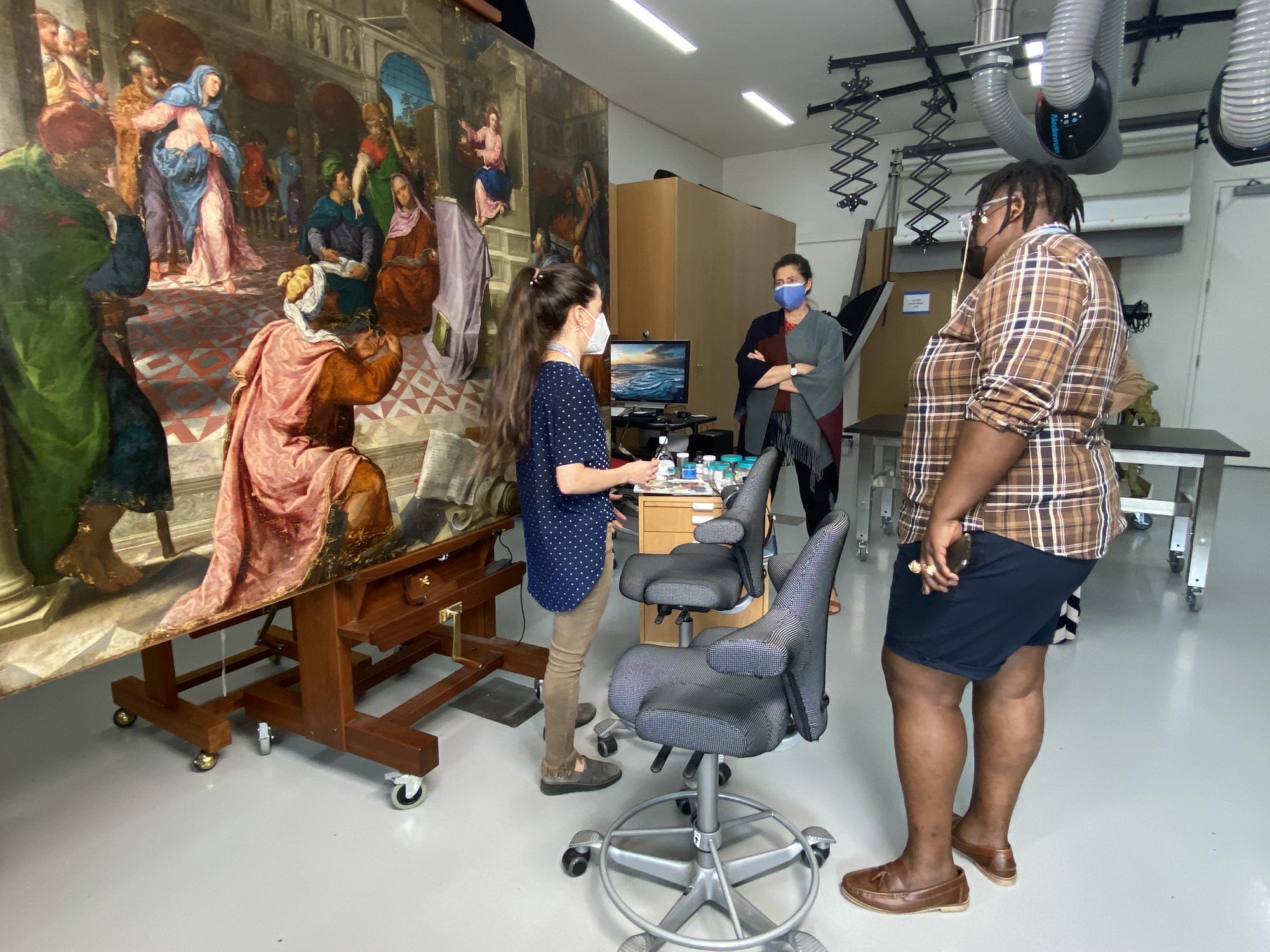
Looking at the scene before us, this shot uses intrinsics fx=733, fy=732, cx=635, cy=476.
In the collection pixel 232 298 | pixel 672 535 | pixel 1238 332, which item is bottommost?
pixel 672 535

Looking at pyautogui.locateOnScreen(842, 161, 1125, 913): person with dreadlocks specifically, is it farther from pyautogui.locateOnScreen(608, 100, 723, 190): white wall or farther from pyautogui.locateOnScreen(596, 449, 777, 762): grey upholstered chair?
pyautogui.locateOnScreen(608, 100, 723, 190): white wall

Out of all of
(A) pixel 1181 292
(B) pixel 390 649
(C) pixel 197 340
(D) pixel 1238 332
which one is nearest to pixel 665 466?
(B) pixel 390 649

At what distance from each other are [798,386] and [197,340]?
231 cm

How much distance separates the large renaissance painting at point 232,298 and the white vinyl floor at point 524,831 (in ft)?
2.21

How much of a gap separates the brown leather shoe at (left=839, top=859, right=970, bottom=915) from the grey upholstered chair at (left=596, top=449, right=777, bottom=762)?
0.52 meters

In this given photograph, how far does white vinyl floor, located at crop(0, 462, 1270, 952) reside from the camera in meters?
1.61

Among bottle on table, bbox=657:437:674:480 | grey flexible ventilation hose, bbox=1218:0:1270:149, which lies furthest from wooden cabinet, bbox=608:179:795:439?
grey flexible ventilation hose, bbox=1218:0:1270:149

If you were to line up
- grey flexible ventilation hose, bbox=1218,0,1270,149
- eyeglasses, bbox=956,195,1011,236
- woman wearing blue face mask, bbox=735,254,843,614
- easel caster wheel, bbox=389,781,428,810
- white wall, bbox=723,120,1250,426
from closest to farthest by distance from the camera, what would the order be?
eyeglasses, bbox=956,195,1011,236 < easel caster wheel, bbox=389,781,428,810 < grey flexible ventilation hose, bbox=1218,0,1270,149 < woman wearing blue face mask, bbox=735,254,843,614 < white wall, bbox=723,120,1250,426

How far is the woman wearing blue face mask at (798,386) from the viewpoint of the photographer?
3.17m

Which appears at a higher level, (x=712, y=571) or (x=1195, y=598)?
(x=712, y=571)

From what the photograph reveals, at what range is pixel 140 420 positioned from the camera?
1464 millimetres

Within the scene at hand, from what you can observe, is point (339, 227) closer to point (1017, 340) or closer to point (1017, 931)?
point (1017, 340)

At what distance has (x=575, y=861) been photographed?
1759 mm

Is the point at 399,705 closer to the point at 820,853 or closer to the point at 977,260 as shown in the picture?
the point at 820,853
